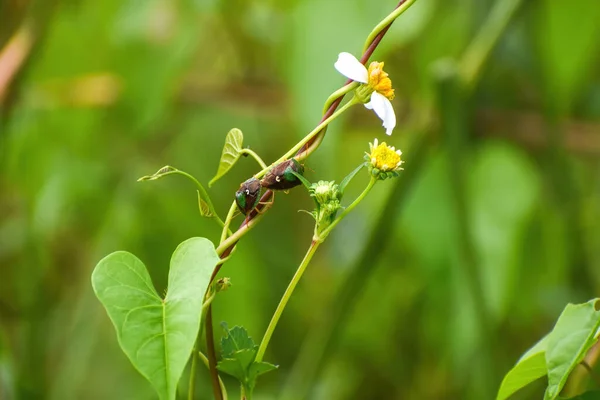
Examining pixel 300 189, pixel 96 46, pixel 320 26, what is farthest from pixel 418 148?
pixel 96 46

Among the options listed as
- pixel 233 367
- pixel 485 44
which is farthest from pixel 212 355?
pixel 485 44

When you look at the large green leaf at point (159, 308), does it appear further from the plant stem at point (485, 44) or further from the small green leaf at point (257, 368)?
the plant stem at point (485, 44)

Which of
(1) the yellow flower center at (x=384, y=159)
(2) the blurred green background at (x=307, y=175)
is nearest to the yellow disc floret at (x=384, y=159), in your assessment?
(1) the yellow flower center at (x=384, y=159)

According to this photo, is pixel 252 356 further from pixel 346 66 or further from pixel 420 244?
pixel 420 244

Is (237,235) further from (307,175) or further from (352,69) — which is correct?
(307,175)

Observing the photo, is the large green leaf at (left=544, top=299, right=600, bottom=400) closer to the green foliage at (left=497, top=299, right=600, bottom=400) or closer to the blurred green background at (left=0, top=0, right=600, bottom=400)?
the green foliage at (left=497, top=299, right=600, bottom=400)

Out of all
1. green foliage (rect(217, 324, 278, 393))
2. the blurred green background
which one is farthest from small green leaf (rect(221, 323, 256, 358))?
the blurred green background
